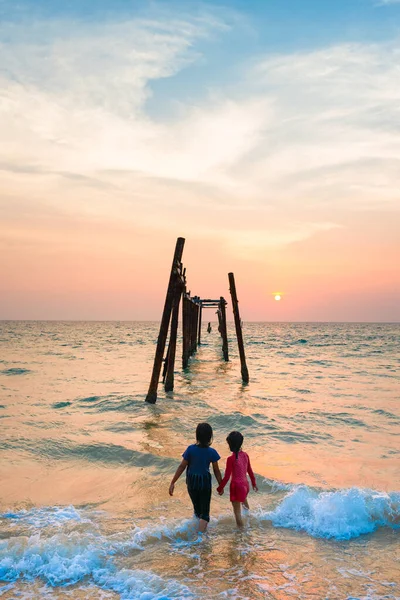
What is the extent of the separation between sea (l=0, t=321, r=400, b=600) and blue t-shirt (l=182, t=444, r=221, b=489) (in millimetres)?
625

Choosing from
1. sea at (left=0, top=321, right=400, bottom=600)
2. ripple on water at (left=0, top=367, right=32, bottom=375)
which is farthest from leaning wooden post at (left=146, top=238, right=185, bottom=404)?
ripple on water at (left=0, top=367, right=32, bottom=375)

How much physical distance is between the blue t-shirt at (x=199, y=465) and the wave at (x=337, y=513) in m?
1.19

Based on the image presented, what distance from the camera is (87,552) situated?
481 centimetres

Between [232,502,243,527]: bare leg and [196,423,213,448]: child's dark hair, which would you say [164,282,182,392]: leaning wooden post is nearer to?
[196,423,213,448]: child's dark hair

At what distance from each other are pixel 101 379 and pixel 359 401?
10361 mm

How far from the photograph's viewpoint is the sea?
4.40m

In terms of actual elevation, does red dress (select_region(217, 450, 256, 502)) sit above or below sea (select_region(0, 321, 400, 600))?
above

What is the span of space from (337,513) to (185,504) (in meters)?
1.97

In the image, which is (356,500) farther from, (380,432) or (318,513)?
(380,432)

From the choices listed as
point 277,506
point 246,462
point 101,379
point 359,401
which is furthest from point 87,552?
point 101,379

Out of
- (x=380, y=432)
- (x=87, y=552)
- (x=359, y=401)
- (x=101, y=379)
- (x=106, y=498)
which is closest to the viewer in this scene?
(x=87, y=552)

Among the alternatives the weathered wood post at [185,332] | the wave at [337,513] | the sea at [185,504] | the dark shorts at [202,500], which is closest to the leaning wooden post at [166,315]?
the sea at [185,504]

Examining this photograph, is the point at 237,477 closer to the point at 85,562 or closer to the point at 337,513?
the point at 337,513

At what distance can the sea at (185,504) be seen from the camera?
440cm
